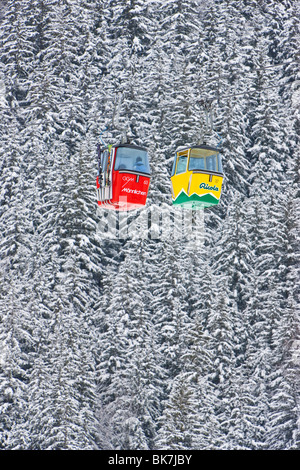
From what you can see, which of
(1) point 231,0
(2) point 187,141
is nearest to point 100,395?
(2) point 187,141

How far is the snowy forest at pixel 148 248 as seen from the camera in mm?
37625

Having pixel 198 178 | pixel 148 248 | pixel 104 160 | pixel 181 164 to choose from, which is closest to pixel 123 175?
pixel 104 160

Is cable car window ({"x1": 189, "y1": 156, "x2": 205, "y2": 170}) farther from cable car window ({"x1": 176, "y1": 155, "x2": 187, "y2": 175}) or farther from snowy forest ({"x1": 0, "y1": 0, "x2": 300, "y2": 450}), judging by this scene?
snowy forest ({"x1": 0, "y1": 0, "x2": 300, "y2": 450})

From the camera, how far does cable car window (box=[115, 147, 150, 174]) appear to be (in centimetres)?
2453

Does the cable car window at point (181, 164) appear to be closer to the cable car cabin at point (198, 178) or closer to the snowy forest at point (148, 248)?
the cable car cabin at point (198, 178)

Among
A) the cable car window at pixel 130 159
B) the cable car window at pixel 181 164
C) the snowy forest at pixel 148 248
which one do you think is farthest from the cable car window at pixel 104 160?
the snowy forest at pixel 148 248

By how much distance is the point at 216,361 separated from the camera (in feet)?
A: 132

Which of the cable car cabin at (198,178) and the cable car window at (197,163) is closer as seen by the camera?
the cable car cabin at (198,178)

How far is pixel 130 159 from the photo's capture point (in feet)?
80.9

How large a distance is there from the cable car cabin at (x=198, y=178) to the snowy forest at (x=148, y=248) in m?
1.05

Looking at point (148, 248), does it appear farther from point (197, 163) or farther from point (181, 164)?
point (197, 163)

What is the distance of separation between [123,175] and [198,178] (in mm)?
2593

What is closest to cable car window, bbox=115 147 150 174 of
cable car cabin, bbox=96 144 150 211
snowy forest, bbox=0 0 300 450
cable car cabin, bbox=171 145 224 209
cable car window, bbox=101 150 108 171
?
cable car cabin, bbox=96 144 150 211

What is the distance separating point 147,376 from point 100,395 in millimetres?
2703
